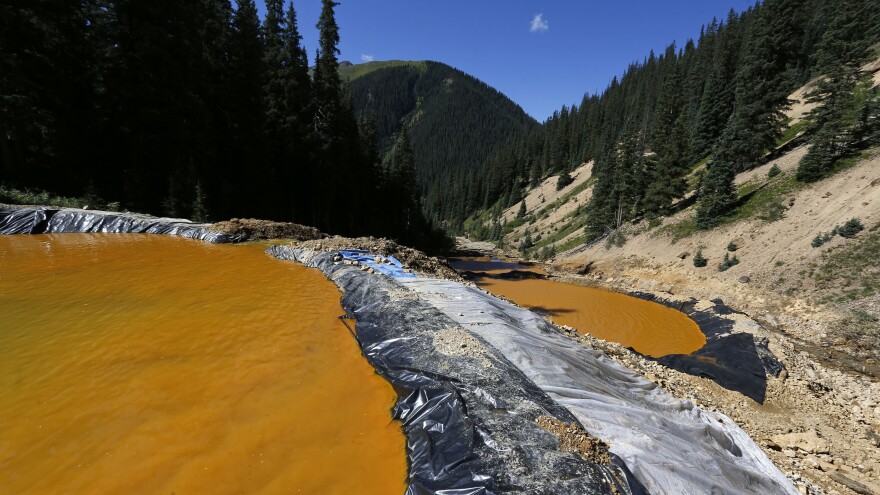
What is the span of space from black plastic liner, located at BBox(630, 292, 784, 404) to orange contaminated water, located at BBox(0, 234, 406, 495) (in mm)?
10427

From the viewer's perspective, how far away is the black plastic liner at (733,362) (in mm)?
10086

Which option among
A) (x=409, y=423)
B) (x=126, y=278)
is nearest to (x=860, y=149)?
(x=409, y=423)

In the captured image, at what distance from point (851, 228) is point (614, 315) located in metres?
12.1

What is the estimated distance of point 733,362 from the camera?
11516 mm

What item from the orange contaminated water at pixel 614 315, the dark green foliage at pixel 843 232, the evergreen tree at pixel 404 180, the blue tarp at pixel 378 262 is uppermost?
the evergreen tree at pixel 404 180

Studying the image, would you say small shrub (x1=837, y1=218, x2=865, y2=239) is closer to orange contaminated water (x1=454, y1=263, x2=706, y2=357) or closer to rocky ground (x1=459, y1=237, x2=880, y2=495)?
rocky ground (x1=459, y1=237, x2=880, y2=495)

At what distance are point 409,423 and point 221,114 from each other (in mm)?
29062

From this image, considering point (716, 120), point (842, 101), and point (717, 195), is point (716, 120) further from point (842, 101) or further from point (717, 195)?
point (717, 195)

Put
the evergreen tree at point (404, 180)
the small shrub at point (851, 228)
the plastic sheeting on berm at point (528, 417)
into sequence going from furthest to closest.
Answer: the evergreen tree at point (404, 180)
the small shrub at point (851, 228)
the plastic sheeting on berm at point (528, 417)

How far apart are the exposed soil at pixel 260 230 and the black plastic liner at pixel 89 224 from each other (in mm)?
446

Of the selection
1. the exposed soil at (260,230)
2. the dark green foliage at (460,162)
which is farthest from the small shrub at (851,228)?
the dark green foliage at (460,162)

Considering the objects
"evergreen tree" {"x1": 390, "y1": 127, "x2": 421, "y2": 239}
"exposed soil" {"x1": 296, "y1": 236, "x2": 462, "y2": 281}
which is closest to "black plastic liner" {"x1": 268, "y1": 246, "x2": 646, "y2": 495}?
"exposed soil" {"x1": 296, "y1": 236, "x2": 462, "y2": 281}

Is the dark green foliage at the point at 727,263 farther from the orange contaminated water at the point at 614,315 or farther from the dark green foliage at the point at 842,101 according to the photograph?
A: the dark green foliage at the point at 842,101

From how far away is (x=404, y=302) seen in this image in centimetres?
771
